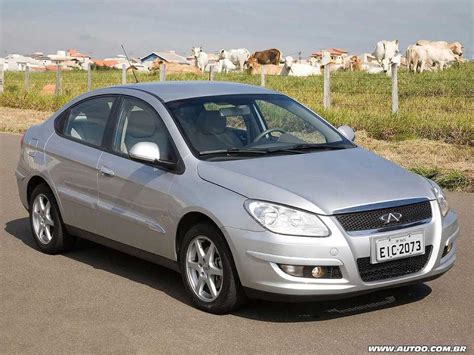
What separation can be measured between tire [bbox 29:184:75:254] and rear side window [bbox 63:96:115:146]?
1.94 feet

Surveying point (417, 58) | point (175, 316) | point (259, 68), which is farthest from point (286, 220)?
point (259, 68)

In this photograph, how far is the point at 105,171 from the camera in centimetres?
790

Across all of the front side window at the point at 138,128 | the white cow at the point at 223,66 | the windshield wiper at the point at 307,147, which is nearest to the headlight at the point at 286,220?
the windshield wiper at the point at 307,147

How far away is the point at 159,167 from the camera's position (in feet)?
24.1

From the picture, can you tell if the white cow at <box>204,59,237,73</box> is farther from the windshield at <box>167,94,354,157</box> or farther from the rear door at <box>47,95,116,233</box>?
the windshield at <box>167,94,354,157</box>

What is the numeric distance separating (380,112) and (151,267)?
1253 cm

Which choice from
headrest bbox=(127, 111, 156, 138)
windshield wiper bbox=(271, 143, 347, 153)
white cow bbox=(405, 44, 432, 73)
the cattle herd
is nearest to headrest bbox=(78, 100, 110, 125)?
headrest bbox=(127, 111, 156, 138)

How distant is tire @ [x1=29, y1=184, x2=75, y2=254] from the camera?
870cm

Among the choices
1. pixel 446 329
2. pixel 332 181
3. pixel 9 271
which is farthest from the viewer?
pixel 9 271

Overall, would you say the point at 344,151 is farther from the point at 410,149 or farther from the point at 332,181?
the point at 410,149

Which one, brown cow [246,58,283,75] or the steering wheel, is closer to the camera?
the steering wheel

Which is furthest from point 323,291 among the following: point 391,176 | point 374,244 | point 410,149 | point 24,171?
point 410,149

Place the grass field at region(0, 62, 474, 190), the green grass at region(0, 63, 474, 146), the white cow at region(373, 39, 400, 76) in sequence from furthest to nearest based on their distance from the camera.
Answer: the white cow at region(373, 39, 400, 76), the green grass at region(0, 63, 474, 146), the grass field at region(0, 62, 474, 190)

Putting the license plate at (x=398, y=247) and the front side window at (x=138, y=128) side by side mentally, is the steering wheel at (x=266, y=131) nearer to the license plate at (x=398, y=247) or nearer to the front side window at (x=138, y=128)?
the front side window at (x=138, y=128)
